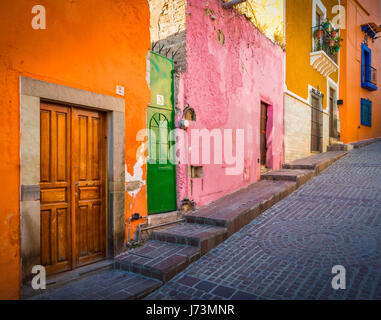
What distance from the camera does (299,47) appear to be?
1066 centimetres

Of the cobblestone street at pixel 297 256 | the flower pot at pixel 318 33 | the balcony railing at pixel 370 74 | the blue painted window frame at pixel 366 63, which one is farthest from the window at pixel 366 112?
the cobblestone street at pixel 297 256

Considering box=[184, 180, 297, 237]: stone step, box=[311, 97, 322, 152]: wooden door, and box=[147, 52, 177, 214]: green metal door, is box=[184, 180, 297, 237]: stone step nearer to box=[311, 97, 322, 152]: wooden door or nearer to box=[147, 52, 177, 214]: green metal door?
box=[147, 52, 177, 214]: green metal door

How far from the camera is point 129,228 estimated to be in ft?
14.5

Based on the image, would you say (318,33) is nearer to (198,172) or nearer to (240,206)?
(198,172)

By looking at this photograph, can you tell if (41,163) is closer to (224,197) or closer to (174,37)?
(174,37)

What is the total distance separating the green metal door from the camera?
195 inches

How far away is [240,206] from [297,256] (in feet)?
6.12

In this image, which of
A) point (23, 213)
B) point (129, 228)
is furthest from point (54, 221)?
point (129, 228)

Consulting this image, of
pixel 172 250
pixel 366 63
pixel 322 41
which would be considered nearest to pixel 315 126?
pixel 322 41

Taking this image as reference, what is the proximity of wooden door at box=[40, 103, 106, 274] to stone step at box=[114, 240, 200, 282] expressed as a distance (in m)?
0.47

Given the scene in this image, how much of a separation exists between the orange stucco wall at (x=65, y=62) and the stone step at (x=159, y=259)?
0.68 m

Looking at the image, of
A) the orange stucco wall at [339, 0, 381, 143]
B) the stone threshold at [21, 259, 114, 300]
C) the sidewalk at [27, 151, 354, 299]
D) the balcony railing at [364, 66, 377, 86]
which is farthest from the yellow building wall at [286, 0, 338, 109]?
the stone threshold at [21, 259, 114, 300]

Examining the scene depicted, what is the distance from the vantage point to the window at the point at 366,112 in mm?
16031

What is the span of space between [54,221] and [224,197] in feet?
12.9
